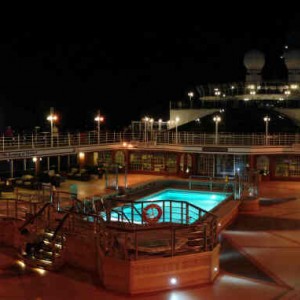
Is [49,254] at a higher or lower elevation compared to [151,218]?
lower

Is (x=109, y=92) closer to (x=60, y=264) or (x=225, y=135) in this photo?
(x=225, y=135)

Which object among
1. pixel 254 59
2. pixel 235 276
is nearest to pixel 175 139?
pixel 254 59

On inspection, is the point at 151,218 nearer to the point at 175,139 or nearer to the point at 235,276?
the point at 235,276

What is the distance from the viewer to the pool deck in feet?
42.8

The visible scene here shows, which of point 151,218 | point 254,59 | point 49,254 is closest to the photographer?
point 49,254

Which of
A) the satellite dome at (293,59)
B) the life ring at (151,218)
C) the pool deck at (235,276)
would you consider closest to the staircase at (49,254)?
the pool deck at (235,276)

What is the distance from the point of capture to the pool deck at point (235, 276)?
42.8 feet

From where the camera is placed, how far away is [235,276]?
Answer: 14344 millimetres

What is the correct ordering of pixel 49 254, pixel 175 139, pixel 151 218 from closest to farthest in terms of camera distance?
pixel 49 254, pixel 151 218, pixel 175 139

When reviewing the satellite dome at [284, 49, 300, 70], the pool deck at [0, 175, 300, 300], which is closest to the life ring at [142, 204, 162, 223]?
the pool deck at [0, 175, 300, 300]

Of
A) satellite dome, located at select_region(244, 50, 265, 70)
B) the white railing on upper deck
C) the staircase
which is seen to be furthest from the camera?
satellite dome, located at select_region(244, 50, 265, 70)

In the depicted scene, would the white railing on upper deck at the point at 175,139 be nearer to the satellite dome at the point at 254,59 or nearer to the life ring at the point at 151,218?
the satellite dome at the point at 254,59

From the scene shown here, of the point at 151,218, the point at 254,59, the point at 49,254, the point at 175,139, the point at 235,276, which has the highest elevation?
the point at 254,59

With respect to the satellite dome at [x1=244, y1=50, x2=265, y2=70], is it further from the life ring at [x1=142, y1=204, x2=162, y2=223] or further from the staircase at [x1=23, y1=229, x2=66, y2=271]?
the staircase at [x1=23, y1=229, x2=66, y2=271]
